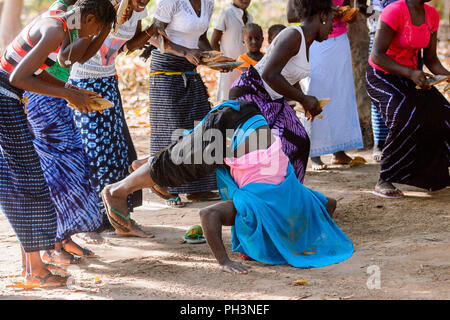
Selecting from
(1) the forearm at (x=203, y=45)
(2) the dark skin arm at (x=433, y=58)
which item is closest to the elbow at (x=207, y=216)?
(1) the forearm at (x=203, y=45)

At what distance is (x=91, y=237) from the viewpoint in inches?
188

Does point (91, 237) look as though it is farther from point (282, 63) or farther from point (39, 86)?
point (282, 63)

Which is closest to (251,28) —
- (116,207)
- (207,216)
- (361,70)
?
(361,70)

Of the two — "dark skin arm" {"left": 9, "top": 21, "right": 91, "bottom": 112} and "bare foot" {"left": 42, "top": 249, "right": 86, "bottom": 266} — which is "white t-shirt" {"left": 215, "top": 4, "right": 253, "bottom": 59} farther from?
"dark skin arm" {"left": 9, "top": 21, "right": 91, "bottom": 112}

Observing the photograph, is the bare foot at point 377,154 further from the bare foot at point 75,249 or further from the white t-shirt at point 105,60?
the bare foot at point 75,249

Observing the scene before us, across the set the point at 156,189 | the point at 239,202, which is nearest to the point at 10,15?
the point at 156,189

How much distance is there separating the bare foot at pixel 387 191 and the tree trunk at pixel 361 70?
226cm

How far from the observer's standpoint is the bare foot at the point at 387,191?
217 inches

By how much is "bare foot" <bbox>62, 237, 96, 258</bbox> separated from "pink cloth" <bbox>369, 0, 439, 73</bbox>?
289 cm

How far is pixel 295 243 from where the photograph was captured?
4117 mm

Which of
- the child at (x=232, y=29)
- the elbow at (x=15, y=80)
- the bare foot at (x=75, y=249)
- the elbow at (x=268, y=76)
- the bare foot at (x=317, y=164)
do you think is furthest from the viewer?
the child at (x=232, y=29)

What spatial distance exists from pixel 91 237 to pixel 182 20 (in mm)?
2081

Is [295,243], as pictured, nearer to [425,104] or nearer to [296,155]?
[296,155]
